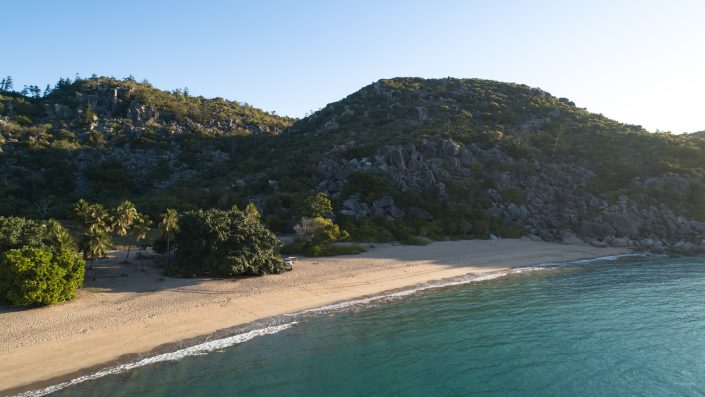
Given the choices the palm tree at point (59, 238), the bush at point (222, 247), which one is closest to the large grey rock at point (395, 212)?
the bush at point (222, 247)

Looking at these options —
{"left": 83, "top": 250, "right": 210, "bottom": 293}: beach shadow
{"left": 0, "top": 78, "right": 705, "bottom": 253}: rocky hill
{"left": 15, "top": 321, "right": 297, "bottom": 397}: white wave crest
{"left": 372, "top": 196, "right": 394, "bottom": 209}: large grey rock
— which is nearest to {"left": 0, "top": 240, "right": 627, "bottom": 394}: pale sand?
{"left": 83, "top": 250, "right": 210, "bottom": 293}: beach shadow

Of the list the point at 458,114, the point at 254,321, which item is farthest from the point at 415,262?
the point at 458,114

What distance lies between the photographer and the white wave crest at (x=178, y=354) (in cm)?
2089

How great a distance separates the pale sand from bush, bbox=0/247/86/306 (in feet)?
2.86

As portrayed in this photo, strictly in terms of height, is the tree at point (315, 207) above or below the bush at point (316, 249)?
above

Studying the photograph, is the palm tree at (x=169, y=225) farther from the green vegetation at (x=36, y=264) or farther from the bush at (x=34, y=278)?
the bush at (x=34, y=278)

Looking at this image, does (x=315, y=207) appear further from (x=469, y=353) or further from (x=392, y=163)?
(x=469, y=353)

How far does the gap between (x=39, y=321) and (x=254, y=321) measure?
46.5ft

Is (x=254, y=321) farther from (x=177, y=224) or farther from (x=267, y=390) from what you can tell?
(x=177, y=224)

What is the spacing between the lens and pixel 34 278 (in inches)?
1171

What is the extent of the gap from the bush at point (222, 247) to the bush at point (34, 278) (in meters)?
9.50

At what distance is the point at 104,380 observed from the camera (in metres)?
21.7

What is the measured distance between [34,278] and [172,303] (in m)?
9.44

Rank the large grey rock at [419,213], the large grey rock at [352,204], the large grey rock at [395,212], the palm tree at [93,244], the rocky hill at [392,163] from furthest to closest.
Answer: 1. the rocky hill at [392,163]
2. the large grey rock at [419,213]
3. the large grey rock at [395,212]
4. the large grey rock at [352,204]
5. the palm tree at [93,244]
